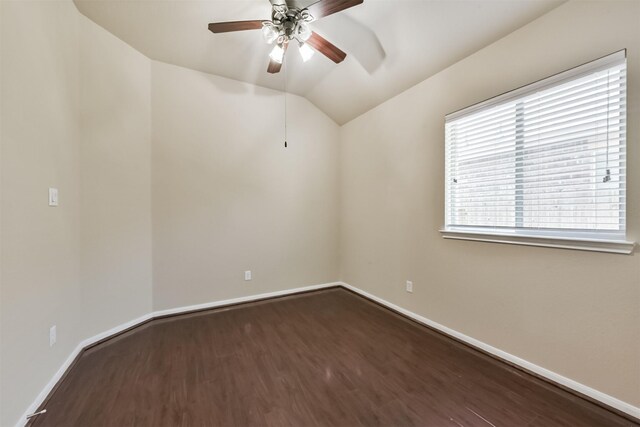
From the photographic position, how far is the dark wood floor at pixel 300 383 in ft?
4.64

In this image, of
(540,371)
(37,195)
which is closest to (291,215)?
(37,195)

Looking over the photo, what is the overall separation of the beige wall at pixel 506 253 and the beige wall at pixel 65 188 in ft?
8.80

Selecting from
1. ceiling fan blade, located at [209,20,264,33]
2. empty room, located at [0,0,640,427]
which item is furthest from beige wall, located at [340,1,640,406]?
ceiling fan blade, located at [209,20,264,33]

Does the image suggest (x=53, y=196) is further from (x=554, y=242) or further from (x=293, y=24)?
(x=554, y=242)

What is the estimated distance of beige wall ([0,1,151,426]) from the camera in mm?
1322

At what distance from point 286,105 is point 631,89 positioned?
10.3ft

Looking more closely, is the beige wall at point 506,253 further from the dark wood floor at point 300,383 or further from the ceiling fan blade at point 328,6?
the ceiling fan blade at point 328,6

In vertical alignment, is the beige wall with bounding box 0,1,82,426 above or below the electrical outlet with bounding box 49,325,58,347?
above

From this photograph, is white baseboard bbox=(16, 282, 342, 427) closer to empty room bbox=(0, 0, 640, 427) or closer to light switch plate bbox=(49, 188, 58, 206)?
empty room bbox=(0, 0, 640, 427)

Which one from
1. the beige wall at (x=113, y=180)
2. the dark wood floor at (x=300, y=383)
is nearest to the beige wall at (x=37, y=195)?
the beige wall at (x=113, y=180)

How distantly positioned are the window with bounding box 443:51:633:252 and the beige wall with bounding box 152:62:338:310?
6.34ft

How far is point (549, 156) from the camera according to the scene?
5.65 ft

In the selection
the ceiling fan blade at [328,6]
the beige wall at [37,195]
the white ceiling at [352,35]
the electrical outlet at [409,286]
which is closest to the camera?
the beige wall at [37,195]

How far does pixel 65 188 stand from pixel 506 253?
3447 mm
